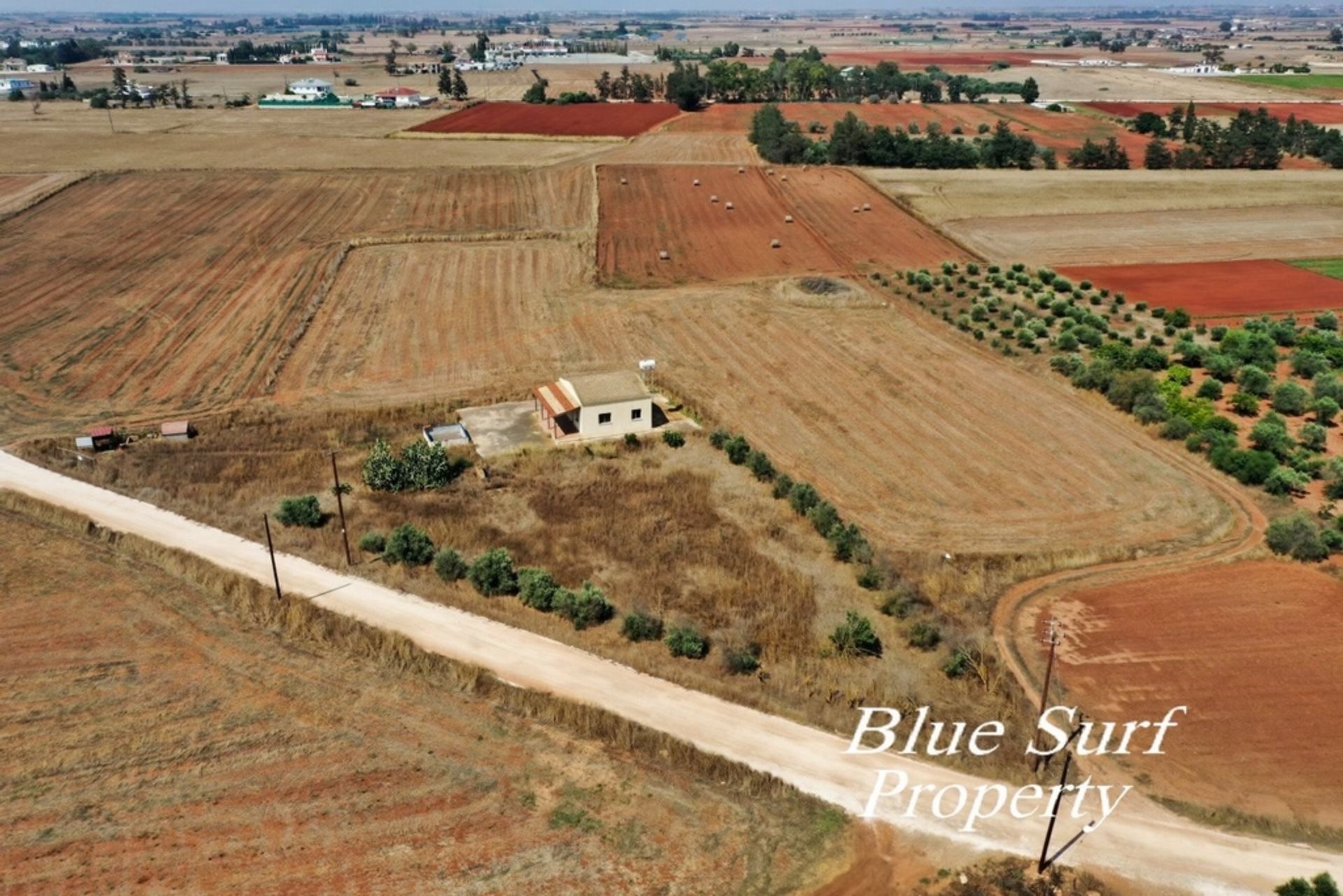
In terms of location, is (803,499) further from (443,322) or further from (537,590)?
(443,322)

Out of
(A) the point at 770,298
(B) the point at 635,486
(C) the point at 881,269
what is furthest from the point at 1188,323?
(B) the point at 635,486

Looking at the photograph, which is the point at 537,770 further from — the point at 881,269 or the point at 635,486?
the point at 881,269

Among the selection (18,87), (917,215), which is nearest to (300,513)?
(917,215)

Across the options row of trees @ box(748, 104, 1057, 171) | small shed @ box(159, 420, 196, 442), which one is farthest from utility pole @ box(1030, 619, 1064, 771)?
row of trees @ box(748, 104, 1057, 171)

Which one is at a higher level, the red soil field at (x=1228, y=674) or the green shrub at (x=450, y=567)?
the green shrub at (x=450, y=567)

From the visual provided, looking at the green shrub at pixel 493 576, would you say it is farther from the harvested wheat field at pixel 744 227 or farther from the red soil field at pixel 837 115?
the red soil field at pixel 837 115

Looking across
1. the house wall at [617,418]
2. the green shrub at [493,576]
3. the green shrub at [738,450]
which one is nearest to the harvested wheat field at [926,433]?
the green shrub at [738,450]

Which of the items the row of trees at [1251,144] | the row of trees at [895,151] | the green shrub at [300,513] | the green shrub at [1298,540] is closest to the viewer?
the green shrub at [1298,540]
